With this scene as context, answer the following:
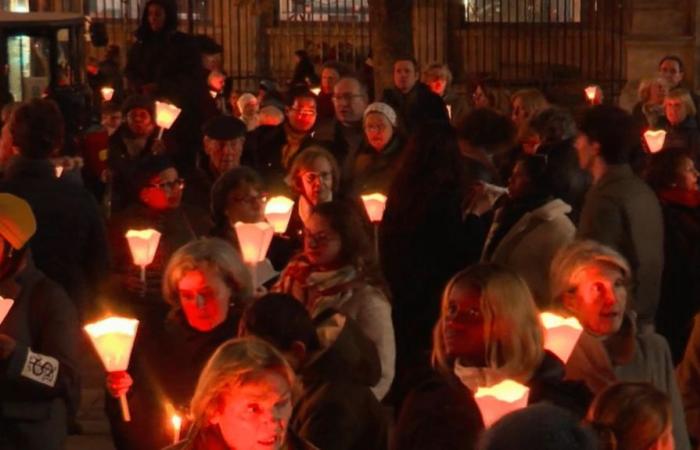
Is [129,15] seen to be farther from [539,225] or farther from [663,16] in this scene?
[539,225]

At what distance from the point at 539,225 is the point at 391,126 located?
2631mm

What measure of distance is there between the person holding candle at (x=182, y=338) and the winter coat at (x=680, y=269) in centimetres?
304

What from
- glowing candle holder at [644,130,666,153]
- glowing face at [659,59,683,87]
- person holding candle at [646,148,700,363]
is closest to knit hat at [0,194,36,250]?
person holding candle at [646,148,700,363]

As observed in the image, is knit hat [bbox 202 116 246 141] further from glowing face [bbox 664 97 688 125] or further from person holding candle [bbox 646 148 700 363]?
glowing face [bbox 664 97 688 125]

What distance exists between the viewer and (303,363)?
6.48 meters

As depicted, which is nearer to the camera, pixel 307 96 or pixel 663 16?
pixel 307 96

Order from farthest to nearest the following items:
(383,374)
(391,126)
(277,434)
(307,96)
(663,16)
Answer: (663,16)
(307,96)
(391,126)
(383,374)
(277,434)

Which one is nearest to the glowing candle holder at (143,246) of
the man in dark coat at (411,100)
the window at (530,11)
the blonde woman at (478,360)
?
the blonde woman at (478,360)

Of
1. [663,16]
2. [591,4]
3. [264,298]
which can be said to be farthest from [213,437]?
[591,4]

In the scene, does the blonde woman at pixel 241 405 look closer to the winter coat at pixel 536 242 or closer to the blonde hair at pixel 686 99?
the winter coat at pixel 536 242

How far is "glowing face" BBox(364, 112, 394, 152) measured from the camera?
1151 centimetres

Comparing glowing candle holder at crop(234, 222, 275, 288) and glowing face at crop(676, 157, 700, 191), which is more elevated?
glowing face at crop(676, 157, 700, 191)

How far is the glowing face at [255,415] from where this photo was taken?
5.28 metres

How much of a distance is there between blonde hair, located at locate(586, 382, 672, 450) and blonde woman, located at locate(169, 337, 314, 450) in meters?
0.84
